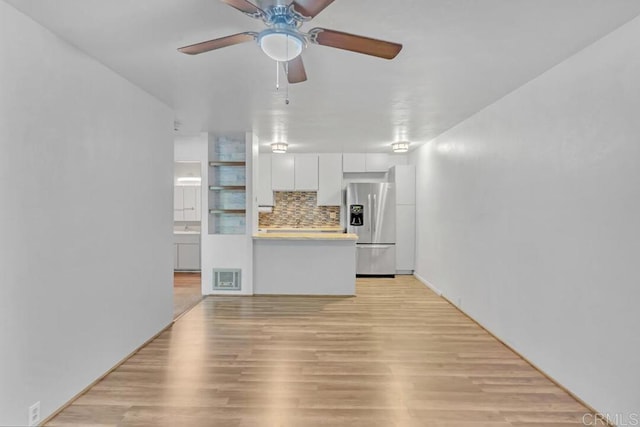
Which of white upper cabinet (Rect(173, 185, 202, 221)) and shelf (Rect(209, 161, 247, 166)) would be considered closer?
shelf (Rect(209, 161, 247, 166))

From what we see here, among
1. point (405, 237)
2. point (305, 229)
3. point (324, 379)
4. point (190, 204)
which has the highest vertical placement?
point (190, 204)

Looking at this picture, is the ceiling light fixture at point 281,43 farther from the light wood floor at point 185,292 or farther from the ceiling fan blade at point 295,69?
the light wood floor at point 185,292

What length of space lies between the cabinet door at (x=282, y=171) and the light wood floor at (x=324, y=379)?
3.36 metres

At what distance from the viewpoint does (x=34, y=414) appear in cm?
200

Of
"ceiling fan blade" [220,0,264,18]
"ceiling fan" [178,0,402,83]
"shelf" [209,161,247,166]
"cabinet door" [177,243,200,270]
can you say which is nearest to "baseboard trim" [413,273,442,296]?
"shelf" [209,161,247,166]

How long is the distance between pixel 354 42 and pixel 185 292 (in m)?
4.70

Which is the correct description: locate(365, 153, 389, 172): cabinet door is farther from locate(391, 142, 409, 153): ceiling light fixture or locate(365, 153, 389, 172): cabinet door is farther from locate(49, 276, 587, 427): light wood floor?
locate(49, 276, 587, 427): light wood floor

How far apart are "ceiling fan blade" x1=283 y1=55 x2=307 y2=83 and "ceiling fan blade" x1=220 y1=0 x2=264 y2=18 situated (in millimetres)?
361

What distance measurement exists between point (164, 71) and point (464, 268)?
3.82 m

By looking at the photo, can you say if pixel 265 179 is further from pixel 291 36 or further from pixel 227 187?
pixel 291 36

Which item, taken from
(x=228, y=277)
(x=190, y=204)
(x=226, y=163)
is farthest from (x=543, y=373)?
(x=190, y=204)

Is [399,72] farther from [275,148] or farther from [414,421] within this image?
[275,148]

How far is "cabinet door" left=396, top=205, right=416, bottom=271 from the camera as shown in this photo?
6562 millimetres

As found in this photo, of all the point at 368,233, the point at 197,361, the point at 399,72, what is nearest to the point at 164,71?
the point at 399,72
